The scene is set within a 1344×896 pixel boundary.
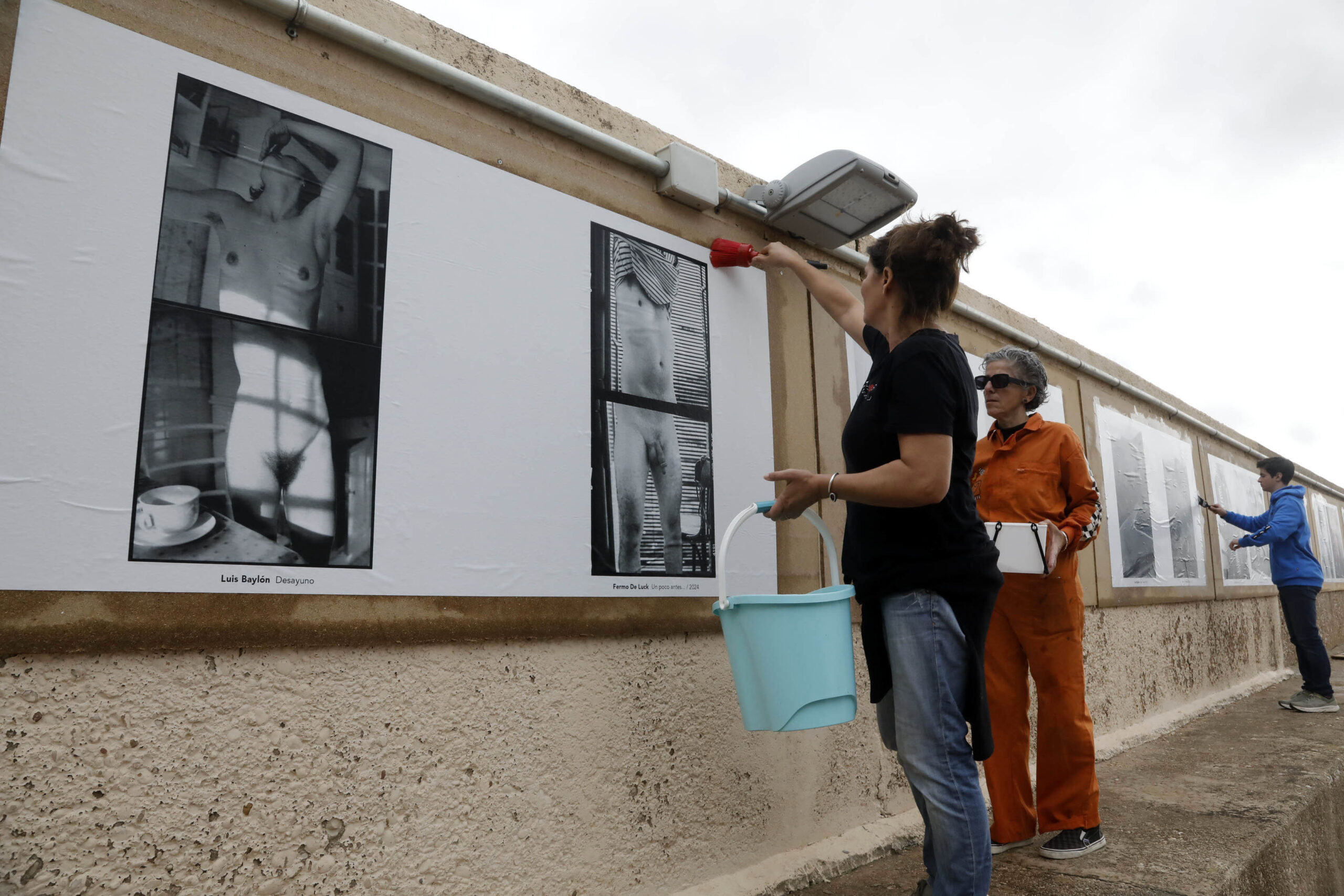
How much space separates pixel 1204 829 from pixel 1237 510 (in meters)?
5.56

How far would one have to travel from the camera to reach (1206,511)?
6.39 meters

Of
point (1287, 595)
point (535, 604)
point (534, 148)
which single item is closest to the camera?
point (535, 604)

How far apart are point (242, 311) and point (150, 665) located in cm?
65

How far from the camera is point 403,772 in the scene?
1.70m

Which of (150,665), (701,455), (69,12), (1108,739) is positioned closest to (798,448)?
(701,455)

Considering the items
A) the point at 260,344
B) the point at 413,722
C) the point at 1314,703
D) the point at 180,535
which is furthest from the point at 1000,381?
the point at 1314,703

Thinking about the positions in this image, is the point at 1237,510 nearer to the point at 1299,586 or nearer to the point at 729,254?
the point at 1299,586

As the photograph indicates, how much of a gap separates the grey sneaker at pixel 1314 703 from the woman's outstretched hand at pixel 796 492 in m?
5.48

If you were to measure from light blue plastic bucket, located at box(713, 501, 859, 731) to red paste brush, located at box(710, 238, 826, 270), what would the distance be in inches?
42.2

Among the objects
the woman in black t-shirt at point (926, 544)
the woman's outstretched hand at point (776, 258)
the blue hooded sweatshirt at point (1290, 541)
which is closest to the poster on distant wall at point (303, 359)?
the woman's outstretched hand at point (776, 258)

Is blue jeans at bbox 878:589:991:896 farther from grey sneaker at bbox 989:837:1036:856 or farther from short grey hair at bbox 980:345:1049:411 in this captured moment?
short grey hair at bbox 980:345:1049:411

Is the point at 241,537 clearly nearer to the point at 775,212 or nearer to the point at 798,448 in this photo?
the point at 798,448

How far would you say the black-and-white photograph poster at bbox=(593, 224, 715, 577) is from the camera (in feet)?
7.11

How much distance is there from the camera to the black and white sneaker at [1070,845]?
99.7 inches
